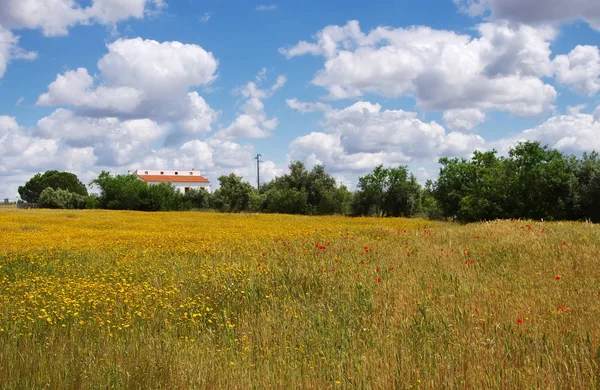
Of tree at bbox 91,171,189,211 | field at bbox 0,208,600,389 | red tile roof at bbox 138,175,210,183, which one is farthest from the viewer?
red tile roof at bbox 138,175,210,183

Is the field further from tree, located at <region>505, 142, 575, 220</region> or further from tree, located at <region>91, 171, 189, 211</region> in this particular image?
tree, located at <region>91, 171, 189, 211</region>

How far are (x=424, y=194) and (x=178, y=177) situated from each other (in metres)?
93.3

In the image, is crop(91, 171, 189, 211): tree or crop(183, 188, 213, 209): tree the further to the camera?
crop(183, 188, 213, 209): tree

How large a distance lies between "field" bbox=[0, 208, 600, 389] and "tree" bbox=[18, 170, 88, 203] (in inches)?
4300

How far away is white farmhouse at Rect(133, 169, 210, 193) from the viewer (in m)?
132

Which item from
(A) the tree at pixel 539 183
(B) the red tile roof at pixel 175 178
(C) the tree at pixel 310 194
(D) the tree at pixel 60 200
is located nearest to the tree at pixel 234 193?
(C) the tree at pixel 310 194

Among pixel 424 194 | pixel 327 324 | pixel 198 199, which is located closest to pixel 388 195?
pixel 424 194

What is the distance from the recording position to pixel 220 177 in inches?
2714

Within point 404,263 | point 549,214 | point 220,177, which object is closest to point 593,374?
point 404,263

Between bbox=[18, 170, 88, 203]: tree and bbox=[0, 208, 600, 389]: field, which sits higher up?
bbox=[18, 170, 88, 203]: tree

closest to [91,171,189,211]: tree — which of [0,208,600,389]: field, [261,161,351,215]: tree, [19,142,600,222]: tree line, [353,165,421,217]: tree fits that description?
[19,142,600,222]: tree line

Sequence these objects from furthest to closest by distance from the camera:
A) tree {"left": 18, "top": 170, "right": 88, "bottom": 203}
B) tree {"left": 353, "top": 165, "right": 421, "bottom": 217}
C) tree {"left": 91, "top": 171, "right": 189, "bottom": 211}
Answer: tree {"left": 18, "top": 170, "right": 88, "bottom": 203}, tree {"left": 91, "top": 171, "right": 189, "bottom": 211}, tree {"left": 353, "top": 165, "right": 421, "bottom": 217}

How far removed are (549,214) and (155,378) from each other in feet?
118

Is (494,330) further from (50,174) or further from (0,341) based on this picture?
(50,174)
